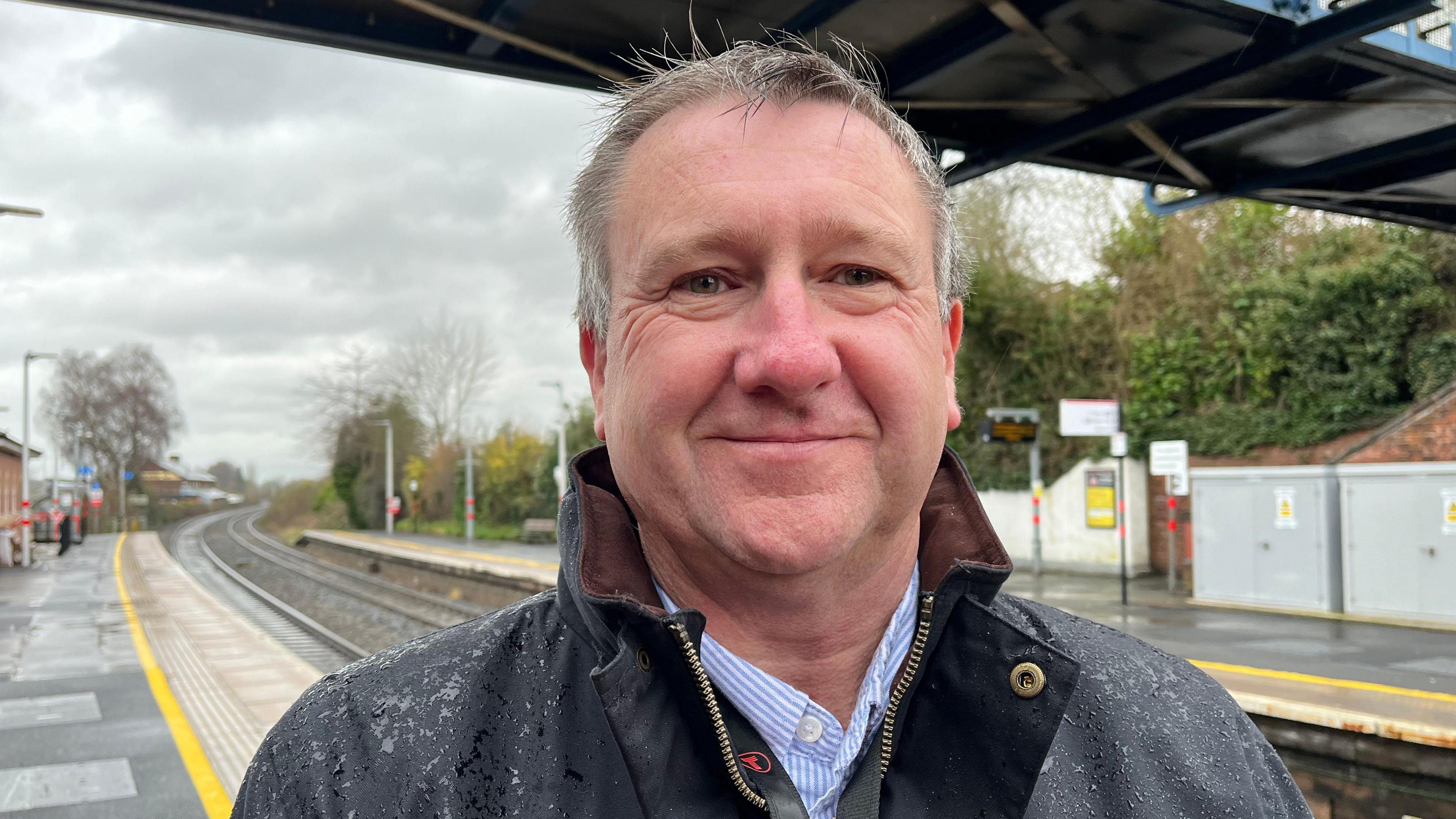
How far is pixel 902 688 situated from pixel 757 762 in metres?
0.26

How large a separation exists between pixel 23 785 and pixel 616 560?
778 centimetres

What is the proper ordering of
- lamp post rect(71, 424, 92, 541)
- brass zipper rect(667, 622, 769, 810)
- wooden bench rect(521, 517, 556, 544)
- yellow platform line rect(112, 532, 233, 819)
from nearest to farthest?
brass zipper rect(667, 622, 769, 810), yellow platform line rect(112, 532, 233, 819), wooden bench rect(521, 517, 556, 544), lamp post rect(71, 424, 92, 541)

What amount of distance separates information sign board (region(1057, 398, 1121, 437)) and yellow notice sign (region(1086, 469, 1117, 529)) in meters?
3.18

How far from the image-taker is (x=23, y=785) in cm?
711

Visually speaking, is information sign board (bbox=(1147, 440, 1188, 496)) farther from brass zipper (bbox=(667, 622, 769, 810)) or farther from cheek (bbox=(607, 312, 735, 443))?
brass zipper (bbox=(667, 622, 769, 810))

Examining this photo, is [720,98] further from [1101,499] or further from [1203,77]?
[1101,499]

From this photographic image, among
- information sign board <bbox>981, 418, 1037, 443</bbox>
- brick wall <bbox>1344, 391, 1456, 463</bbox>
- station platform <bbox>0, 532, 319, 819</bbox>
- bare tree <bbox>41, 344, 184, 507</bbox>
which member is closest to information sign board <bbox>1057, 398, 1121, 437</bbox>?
information sign board <bbox>981, 418, 1037, 443</bbox>

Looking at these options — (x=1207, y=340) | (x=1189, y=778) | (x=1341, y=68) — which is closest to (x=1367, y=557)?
(x=1207, y=340)

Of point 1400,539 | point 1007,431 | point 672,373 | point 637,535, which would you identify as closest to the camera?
point 672,373

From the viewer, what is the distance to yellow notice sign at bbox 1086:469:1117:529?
19672 mm

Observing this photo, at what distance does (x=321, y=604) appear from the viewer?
22141 mm

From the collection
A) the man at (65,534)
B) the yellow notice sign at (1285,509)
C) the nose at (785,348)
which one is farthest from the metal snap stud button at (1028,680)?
the man at (65,534)

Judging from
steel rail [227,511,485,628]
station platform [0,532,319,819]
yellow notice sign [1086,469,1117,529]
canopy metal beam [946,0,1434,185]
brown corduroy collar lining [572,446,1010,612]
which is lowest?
steel rail [227,511,485,628]

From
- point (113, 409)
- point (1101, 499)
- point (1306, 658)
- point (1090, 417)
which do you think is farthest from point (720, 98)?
point (113, 409)
